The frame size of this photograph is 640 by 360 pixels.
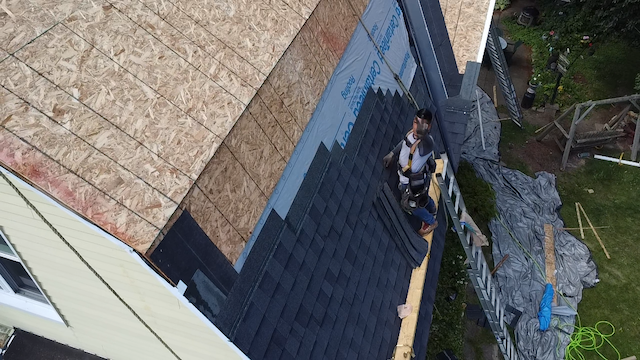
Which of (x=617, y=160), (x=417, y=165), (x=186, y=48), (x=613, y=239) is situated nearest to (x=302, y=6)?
(x=186, y=48)

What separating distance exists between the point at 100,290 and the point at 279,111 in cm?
279

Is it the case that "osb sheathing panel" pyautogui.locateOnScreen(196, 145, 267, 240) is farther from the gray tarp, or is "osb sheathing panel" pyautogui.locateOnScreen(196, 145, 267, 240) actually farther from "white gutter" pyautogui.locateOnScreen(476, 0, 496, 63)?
the gray tarp

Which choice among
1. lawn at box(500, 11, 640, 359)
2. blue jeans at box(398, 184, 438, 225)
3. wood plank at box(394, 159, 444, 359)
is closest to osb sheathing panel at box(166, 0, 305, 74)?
blue jeans at box(398, 184, 438, 225)

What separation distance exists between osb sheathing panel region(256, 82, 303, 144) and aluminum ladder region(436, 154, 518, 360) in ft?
9.31

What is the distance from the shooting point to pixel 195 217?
407 cm

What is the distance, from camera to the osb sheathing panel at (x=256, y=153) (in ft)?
14.9

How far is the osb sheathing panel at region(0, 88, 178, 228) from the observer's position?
12.1 ft

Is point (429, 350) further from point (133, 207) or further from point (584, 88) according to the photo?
point (584, 88)

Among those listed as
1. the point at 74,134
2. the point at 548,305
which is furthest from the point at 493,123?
the point at 74,134

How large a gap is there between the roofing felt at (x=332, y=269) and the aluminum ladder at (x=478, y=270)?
97 cm

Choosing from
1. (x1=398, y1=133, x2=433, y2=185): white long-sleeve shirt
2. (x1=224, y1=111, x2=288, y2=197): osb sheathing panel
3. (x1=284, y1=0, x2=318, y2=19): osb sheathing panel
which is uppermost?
(x1=284, y1=0, x2=318, y2=19): osb sheathing panel

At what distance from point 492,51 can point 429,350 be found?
949 cm

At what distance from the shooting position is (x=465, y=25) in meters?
11.4

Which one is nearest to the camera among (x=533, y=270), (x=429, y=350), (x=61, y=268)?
(x=61, y=268)
